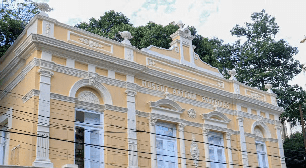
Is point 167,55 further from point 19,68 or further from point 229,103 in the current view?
point 19,68

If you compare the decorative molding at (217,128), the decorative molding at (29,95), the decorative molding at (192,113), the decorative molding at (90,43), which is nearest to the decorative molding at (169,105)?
the decorative molding at (192,113)

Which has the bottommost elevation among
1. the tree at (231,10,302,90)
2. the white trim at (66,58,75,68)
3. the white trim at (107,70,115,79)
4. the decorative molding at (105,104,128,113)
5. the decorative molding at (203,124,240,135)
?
the decorative molding at (203,124,240,135)

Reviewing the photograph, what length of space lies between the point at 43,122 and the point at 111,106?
8.81ft

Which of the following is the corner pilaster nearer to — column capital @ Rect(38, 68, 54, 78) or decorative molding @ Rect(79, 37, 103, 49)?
decorative molding @ Rect(79, 37, 103, 49)

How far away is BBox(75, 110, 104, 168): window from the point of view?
13.5m

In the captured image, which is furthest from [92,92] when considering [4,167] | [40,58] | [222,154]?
[222,154]

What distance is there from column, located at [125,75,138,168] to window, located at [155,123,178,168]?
122 cm

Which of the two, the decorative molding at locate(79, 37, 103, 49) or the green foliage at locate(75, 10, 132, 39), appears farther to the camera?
the green foliage at locate(75, 10, 132, 39)

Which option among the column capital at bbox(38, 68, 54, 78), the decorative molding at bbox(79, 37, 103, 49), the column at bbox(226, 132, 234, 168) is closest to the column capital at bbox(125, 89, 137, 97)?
the decorative molding at bbox(79, 37, 103, 49)

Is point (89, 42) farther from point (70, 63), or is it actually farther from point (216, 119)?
point (216, 119)

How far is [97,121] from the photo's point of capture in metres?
14.3

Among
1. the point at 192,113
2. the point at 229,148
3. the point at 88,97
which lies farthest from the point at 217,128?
Result: the point at 88,97

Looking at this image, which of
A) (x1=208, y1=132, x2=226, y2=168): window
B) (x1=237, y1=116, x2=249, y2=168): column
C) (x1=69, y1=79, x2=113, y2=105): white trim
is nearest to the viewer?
(x1=69, y1=79, x2=113, y2=105): white trim

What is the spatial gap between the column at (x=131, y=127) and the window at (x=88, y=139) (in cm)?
104
